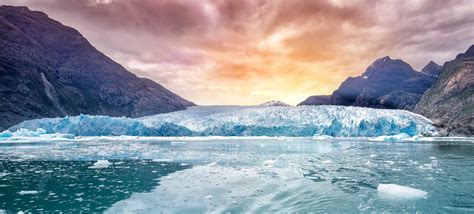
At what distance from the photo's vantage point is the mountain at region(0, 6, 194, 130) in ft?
259

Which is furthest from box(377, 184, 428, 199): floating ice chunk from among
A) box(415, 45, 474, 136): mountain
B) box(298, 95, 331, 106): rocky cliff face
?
box(298, 95, 331, 106): rocky cliff face

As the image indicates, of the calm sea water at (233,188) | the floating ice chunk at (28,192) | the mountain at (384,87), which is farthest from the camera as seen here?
the mountain at (384,87)

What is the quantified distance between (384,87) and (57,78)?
438ft

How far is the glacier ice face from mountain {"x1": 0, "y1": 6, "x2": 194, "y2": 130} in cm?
3147

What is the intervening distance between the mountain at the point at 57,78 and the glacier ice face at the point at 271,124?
31467mm

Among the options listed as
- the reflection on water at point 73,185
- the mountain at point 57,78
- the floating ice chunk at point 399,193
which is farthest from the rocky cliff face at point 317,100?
the floating ice chunk at point 399,193

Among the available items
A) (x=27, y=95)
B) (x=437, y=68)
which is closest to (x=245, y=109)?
(x=27, y=95)

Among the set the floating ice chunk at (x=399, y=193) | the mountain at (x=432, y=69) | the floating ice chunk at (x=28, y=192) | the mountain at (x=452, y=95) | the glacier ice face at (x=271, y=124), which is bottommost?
the floating ice chunk at (x=399, y=193)

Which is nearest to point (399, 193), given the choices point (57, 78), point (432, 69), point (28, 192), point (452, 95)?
point (28, 192)

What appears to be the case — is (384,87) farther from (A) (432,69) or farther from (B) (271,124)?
(B) (271,124)

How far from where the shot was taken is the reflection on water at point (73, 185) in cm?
835

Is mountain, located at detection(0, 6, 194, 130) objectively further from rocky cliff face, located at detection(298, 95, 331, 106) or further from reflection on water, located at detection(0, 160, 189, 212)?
reflection on water, located at detection(0, 160, 189, 212)

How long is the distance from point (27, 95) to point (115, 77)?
40591 mm

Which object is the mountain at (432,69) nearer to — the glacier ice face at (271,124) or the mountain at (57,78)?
the mountain at (57,78)
